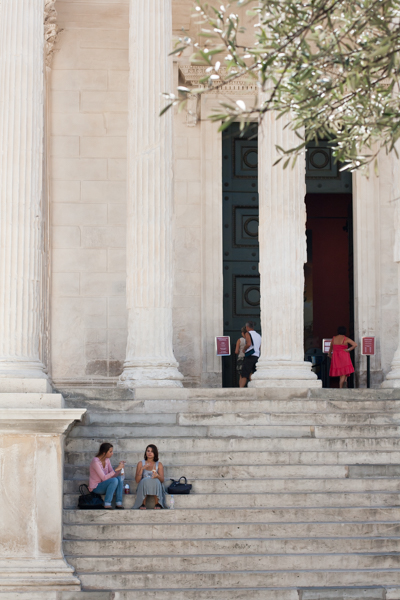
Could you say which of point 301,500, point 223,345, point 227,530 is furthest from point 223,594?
point 223,345

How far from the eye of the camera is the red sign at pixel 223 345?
21.2m

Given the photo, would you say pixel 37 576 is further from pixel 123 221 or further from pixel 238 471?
pixel 123 221

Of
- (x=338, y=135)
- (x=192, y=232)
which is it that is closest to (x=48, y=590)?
(x=338, y=135)

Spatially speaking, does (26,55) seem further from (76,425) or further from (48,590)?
(48,590)

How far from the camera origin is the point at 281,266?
18.6m

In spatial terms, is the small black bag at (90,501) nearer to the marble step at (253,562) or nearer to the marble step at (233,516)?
the marble step at (233,516)

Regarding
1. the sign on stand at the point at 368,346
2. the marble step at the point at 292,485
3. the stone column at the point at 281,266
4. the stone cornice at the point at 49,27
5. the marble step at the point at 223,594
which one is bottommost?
the marble step at the point at 223,594

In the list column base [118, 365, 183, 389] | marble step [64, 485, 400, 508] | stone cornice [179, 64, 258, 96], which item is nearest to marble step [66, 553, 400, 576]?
marble step [64, 485, 400, 508]

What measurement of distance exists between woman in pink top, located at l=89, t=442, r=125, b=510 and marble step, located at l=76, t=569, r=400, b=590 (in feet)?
4.08

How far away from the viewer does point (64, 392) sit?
17.5 m

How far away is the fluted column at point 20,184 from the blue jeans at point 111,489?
122 inches

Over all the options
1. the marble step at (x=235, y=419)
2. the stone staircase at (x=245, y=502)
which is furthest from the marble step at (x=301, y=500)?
the marble step at (x=235, y=419)

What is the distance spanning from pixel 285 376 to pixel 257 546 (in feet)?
16.6

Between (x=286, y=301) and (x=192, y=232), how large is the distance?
5030mm
